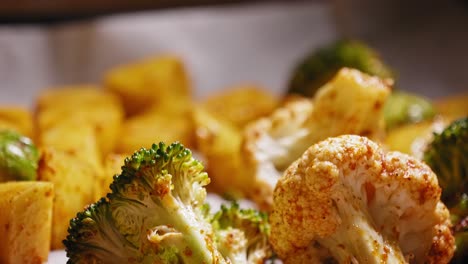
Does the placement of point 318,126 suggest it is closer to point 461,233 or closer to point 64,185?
point 461,233

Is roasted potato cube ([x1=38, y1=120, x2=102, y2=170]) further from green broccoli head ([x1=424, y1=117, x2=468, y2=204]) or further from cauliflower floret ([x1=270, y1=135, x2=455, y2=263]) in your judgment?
green broccoli head ([x1=424, y1=117, x2=468, y2=204])

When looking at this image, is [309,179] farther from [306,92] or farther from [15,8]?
[15,8]

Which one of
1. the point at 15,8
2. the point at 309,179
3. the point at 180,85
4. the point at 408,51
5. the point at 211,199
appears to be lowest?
the point at 309,179

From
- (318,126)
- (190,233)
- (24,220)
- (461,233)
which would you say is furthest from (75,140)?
(461,233)

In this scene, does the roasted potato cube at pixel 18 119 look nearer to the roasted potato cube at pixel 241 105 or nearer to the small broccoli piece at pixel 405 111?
the roasted potato cube at pixel 241 105

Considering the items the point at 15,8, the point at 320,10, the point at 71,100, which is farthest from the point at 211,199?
the point at 320,10

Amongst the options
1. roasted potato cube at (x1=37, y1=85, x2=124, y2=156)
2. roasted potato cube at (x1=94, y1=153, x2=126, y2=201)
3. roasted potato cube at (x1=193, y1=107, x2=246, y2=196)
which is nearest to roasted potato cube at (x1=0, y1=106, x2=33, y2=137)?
roasted potato cube at (x1=37, y1=85, x2=124, y2=156)

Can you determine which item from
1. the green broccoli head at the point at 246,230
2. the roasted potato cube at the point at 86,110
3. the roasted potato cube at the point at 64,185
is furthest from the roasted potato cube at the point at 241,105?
the green broccoli head at the point at 246,230
